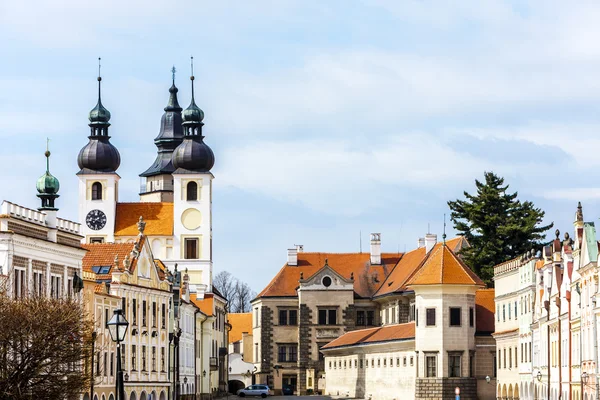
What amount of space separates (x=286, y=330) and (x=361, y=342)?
20.0 meters

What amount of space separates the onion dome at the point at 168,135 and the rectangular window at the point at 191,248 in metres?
15.6

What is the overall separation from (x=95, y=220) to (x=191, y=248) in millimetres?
9973

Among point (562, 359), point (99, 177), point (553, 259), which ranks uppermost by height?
point (99, 177)

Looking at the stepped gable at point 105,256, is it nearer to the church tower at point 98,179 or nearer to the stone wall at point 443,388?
the stone wall at point 443,388

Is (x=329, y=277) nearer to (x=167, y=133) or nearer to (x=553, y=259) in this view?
(x=167, y=133)

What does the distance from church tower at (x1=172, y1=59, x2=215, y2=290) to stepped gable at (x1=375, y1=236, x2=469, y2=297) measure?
21.1 meters

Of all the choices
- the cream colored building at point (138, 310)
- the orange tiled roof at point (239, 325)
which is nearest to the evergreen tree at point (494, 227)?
the cream colored building at point (138, 310)

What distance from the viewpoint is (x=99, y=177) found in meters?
140

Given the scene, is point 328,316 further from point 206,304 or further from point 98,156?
point 98,156

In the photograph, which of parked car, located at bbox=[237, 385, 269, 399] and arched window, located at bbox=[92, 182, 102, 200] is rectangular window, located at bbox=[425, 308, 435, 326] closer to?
parked car, located at bbox=[237, 385, 269, 399]

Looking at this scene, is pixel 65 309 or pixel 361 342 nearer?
pixel 65 309

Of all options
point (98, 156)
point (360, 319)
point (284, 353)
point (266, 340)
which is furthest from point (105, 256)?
point (98, 156)

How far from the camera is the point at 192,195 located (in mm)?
140625

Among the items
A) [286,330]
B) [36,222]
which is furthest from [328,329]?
[36,222]
